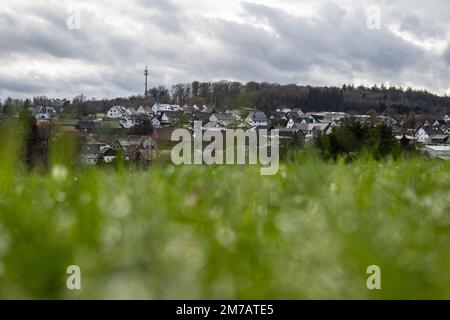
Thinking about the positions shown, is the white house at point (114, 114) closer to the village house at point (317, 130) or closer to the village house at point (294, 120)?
the village house at point (317, 130)

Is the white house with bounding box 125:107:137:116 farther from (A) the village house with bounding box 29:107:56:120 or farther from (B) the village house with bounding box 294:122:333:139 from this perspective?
(B) the village house with bounding box 294:122:333:139

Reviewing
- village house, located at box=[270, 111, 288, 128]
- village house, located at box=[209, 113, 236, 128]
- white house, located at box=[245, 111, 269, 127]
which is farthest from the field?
village house, located at box=[270, 111, 288, 128]

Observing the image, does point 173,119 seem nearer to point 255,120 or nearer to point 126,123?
point 255,120

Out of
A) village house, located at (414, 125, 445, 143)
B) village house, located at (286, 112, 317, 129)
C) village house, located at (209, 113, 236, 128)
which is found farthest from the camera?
village house, located at (286, 112, 317, 129)

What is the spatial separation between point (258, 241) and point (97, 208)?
39 centimetres

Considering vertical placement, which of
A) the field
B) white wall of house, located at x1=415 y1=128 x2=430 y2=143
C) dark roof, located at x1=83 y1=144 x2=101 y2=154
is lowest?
white wall of house, located at x1=415 y1=128 x2=430 y2=143

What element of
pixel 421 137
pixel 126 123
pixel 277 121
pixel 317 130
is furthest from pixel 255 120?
pixel 421 137

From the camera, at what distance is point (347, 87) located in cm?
9200

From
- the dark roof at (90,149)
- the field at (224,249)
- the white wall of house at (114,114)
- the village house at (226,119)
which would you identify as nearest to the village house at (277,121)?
the village house at (226,119)

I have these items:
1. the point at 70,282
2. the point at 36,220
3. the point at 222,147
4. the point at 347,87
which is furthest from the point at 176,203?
the point at 347,87

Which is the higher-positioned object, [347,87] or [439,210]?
[347,87]

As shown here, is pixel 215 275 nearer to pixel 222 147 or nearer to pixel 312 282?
pixel 312 282
